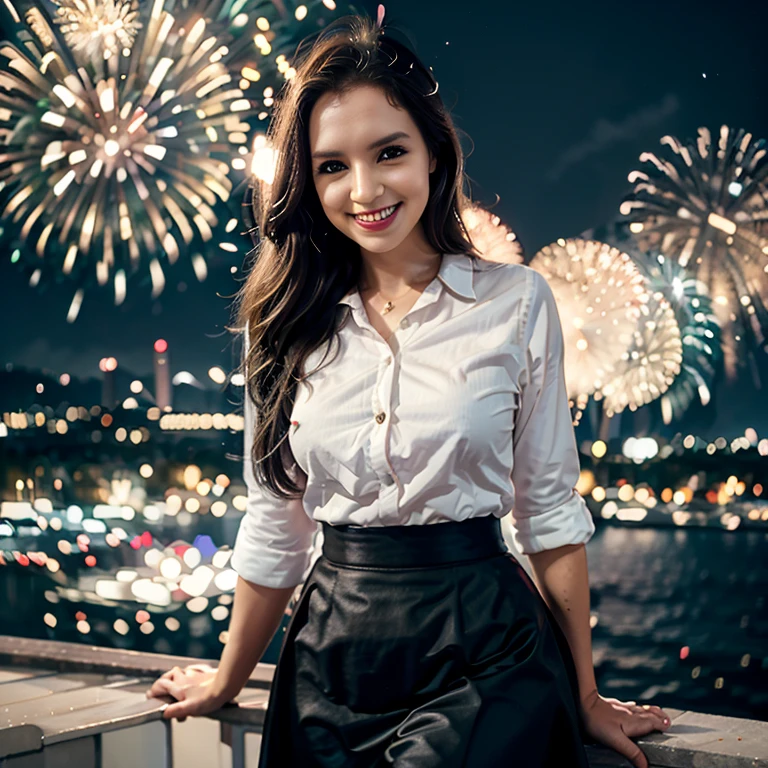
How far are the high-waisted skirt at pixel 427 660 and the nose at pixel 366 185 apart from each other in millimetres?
391

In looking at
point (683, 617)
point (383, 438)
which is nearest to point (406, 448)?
point (383, 438)

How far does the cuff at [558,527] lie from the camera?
3.94ft

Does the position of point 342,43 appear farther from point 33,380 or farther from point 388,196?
point 33,380

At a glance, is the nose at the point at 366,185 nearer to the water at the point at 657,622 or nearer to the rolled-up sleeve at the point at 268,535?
the rolled-up sleeve at the point at 268,535

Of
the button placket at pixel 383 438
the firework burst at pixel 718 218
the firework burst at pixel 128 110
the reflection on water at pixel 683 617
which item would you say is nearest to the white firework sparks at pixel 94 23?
the firework burst at pixel 128 110

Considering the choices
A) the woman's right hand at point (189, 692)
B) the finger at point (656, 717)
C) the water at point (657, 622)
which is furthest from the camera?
the water at point (657, 622)

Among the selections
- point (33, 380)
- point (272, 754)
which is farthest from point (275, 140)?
point (33, 380)

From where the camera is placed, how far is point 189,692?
154 centimetres

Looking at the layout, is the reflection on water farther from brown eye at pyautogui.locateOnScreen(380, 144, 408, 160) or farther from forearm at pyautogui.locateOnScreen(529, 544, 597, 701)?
brown eye at pyautogui.locateOnScreen(380, 144, 408, 160)

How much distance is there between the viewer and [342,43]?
1.20 m

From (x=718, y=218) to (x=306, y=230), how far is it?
1432cm

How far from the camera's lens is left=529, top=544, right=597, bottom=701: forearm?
4.00 feet

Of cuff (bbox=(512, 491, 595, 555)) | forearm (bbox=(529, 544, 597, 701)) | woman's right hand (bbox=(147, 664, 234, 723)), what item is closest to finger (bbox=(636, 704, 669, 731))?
forearm (bbox=(529, 544, 597, 701))

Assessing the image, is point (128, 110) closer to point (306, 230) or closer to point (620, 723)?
point (306, 230)
